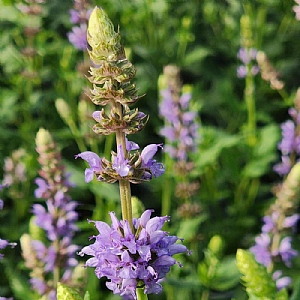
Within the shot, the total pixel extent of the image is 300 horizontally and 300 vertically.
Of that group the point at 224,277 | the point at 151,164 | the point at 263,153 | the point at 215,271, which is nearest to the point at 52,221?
the point at 215,271

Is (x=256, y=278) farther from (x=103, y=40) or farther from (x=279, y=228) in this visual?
(x=279, y=228)

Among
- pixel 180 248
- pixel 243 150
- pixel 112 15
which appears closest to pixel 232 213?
pixel 243 150

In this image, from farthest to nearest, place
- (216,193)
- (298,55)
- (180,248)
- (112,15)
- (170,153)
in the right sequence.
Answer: (298,55)
(112,15)
(216,193)
(170,153)
(180,248)

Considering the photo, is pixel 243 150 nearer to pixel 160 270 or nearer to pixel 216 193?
pixel 216 193

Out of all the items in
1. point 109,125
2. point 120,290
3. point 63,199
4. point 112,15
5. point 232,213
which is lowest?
point 120,290

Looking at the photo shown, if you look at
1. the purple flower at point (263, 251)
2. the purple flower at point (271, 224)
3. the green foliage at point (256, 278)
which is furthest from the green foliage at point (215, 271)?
Answer: the green foliage at point (256, 278)

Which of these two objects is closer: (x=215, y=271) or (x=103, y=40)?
(x=103, y=40)

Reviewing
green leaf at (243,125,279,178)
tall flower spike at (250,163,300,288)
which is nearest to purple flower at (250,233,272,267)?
tall flower spike at (250,163,300,288)
